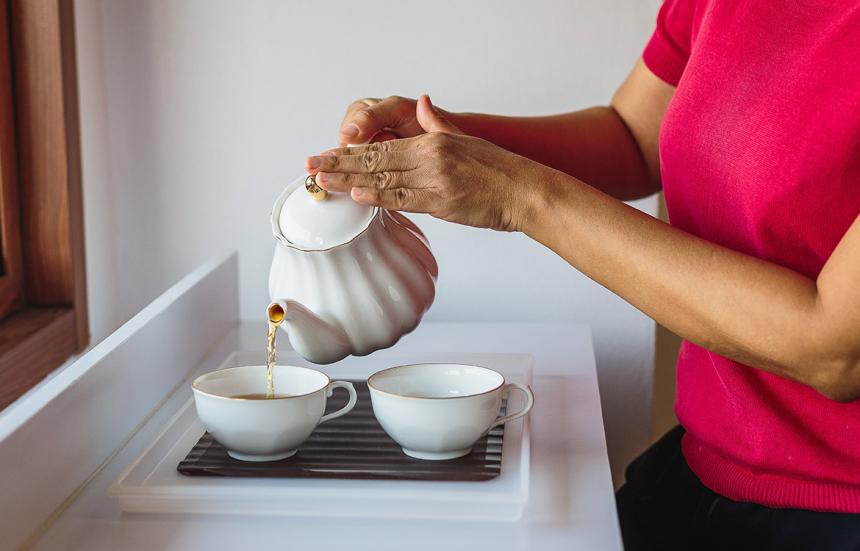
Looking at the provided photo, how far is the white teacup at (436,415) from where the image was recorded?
32.9 inches

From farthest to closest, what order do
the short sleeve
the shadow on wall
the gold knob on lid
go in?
the shadow on wall, the short sleeve, the gold knob on lid

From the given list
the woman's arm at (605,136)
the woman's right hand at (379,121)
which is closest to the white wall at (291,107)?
the woman's arm at (605,136)

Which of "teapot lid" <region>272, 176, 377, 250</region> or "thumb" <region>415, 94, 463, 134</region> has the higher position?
"thumb" <region>415, 94, 463, 134</region>

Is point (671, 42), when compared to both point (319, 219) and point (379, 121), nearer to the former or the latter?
A: point (379, 121)

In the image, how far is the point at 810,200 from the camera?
2.80 ft

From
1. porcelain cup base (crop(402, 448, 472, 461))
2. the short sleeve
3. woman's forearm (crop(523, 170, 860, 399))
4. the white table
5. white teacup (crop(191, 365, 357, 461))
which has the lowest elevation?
the white table

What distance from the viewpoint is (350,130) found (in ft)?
3.21

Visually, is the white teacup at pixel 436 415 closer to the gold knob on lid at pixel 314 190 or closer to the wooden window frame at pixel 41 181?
the gold knob on lid at pixel 314 190

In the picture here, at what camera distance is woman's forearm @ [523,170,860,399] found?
0.78 m

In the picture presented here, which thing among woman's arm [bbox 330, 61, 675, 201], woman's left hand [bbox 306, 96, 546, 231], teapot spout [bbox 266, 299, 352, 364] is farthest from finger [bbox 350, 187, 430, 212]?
woman's arm [bbox 330, 61, 675, 201]

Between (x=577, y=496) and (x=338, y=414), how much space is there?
23 cm

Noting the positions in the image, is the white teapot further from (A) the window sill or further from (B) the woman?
(A) the window sill

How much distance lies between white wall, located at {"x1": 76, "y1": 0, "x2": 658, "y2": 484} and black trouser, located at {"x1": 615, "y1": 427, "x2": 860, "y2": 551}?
15.4 inches

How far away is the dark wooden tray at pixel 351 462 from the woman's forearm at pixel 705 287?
0.19 meters
